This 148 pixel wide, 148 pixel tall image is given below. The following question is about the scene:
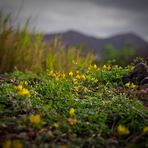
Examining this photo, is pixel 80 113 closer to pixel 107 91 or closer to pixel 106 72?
pixel 107 91

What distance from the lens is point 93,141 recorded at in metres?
3.06

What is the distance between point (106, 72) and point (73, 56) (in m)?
3.21

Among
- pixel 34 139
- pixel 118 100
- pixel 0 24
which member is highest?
pixel 0 24

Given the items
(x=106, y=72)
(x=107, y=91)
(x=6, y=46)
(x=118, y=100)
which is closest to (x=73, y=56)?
(x=6, y=46)

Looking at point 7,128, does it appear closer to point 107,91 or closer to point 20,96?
point 20,96

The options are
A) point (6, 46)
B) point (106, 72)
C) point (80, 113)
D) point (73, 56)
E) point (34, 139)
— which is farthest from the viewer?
point (73, 56)

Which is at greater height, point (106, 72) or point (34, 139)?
point (106, 72)

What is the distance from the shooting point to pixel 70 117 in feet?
11.5

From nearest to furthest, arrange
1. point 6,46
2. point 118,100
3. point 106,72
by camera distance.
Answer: point 118,100, point 106,72, point 6,46

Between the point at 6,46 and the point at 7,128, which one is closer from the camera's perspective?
Result: the point at 7,128

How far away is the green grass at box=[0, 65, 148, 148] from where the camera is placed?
3029 mm

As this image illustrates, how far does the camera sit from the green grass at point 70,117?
9.94ft

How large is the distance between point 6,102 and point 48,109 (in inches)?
15.7

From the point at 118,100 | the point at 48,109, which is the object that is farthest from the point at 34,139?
the point at 118,100
